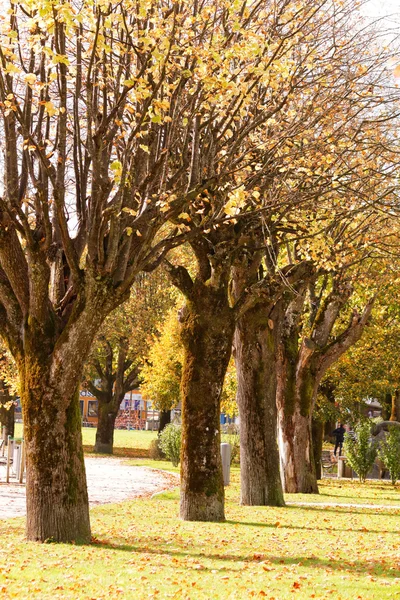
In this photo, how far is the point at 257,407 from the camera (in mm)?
16672

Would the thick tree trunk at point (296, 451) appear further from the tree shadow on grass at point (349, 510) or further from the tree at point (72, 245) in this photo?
the tree at point (72, 245)

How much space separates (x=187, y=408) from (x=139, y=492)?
862 centimetres

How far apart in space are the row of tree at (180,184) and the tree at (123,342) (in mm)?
22895

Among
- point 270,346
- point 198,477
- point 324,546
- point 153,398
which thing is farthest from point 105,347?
point 324,546

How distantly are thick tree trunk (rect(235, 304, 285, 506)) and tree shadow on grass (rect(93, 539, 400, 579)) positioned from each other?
19.1ft

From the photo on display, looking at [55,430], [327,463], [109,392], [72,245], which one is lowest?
[327,463]

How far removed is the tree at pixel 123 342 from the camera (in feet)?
134

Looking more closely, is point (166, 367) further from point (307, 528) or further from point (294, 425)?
point (307, 528)

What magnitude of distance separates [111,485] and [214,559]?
560 inches

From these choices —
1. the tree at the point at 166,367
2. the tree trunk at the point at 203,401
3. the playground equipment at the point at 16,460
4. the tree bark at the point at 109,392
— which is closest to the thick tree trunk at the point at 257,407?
the tree trunk at the point at 203,401

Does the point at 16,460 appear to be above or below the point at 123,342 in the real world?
below

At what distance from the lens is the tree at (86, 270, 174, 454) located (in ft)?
134

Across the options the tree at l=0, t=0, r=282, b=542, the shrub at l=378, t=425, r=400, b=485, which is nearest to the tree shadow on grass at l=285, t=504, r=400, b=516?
the tree at l=0, t=0, r=282, b=542

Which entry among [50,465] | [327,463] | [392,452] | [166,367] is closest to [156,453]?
[166,367]
